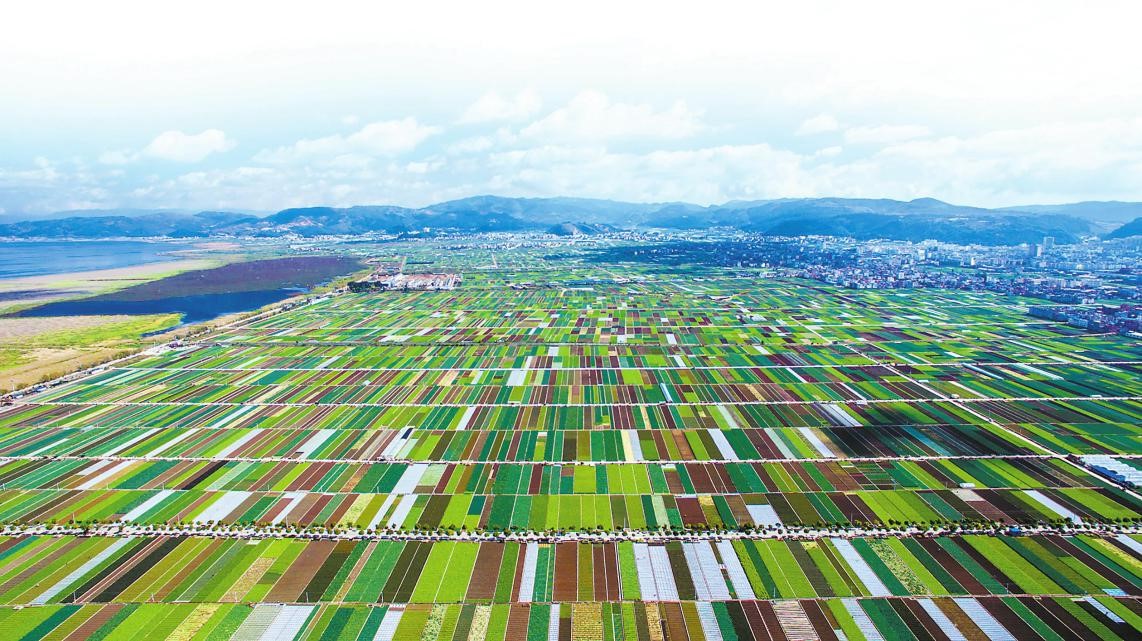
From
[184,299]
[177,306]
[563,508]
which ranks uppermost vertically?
[184,299]

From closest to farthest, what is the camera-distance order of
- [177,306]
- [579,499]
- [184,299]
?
1. [579,499]
2. [177,306]
3. [184,299]

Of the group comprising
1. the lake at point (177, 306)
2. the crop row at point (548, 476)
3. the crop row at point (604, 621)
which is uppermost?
the lake at point (177, 306)

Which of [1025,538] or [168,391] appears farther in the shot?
[168,391]

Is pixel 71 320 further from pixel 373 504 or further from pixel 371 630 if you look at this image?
pixel 371 630

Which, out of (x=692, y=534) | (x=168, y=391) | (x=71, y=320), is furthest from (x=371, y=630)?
(x=71, y=320)

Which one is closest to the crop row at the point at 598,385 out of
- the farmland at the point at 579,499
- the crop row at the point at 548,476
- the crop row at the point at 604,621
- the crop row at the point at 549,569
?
the farmland at the point at 579,499

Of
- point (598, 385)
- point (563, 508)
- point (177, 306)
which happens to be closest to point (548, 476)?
point (563, 508)

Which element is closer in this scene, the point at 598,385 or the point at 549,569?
the point at 549,569

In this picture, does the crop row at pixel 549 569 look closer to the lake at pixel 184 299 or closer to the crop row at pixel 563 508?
the crop row at pixel 563 508

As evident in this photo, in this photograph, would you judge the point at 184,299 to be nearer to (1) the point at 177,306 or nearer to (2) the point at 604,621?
(1) the point at 177,306
